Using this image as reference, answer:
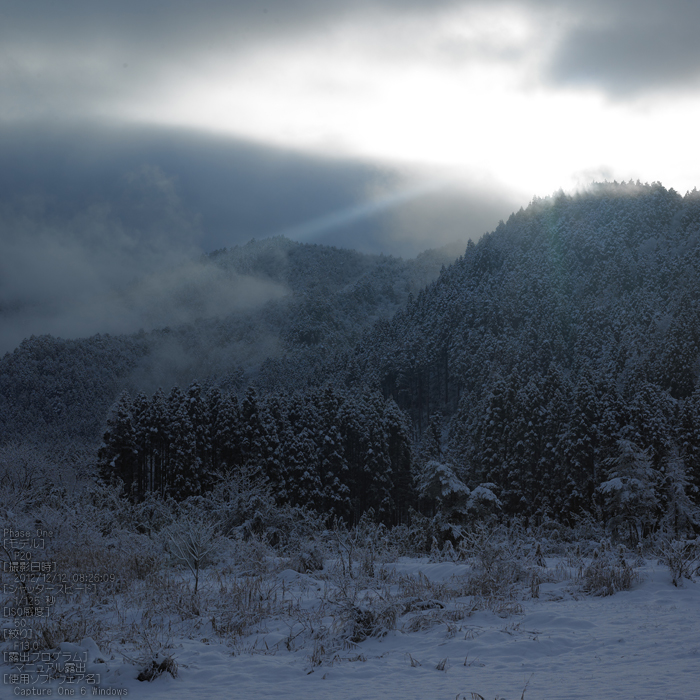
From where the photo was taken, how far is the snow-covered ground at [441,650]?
5617 mm

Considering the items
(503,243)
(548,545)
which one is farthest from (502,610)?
(503,243)

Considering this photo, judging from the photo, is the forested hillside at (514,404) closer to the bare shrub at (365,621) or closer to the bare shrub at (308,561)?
the bare shrub at (308,561)

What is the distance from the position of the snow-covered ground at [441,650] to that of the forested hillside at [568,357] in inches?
697

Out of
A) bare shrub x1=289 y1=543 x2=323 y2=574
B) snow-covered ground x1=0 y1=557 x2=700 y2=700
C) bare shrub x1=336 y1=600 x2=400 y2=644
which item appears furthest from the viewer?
bare shrub x1=289 y1=543 x2=323 y2=574

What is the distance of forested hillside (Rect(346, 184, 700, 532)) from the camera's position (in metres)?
47.0

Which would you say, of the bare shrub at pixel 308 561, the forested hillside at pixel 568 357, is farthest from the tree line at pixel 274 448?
the bare shrub at pixel 308 561

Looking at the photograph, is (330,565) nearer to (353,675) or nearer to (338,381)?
(353,675)

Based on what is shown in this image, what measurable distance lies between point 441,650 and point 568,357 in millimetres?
101995

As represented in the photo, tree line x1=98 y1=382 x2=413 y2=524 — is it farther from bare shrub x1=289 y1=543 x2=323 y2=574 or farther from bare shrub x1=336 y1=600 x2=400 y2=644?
bare shrub x1=336 y1=600 x2=400 y2=644

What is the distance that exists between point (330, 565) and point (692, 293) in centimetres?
10092

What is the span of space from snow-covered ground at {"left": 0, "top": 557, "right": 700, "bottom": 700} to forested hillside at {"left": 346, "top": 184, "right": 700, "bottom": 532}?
697 inches

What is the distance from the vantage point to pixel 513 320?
11825 cm

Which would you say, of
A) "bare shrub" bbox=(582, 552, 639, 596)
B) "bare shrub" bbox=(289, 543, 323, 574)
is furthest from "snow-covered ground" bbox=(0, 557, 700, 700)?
"bare shrub" bbox=(289, 543, 323, 574)

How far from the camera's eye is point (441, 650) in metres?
6.83
